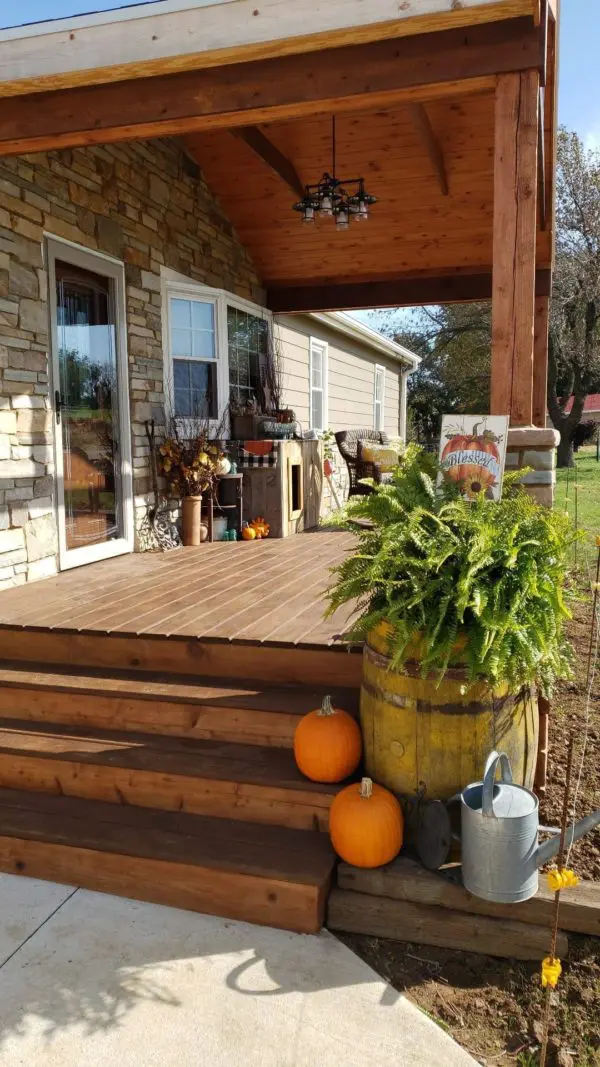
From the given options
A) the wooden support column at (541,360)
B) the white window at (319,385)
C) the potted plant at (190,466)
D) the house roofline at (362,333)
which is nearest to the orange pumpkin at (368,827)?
the potted plant at (190,466)

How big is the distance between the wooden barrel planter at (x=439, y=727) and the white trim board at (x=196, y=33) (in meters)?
2.16

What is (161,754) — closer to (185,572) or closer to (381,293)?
(185,572)

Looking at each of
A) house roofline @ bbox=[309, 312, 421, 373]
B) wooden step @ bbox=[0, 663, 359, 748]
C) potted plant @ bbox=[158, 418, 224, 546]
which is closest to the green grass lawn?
wooden step @ bbox=[0, 663, 359, 748]

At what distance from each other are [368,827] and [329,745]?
0.29 meters

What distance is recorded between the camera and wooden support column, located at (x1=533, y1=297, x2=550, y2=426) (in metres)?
6.15

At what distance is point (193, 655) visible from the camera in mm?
3041

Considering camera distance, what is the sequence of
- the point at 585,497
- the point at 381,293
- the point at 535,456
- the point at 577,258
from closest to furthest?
the point at 535,456, the point at 381,293, the point at 585,497, the point at 577,258

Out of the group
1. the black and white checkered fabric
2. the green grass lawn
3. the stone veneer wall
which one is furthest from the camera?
the green grass lawn

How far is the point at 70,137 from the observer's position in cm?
332

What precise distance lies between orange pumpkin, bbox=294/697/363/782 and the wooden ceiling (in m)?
3.89

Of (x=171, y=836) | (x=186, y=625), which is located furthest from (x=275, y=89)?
(x=171, y=836)

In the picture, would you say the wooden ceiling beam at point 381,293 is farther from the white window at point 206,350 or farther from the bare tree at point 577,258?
the bare tree at point 577,258

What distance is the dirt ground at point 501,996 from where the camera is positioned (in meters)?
1.73

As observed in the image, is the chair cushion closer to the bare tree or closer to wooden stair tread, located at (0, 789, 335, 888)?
wooden stair tread, located at (0, 789, 335, 888)
